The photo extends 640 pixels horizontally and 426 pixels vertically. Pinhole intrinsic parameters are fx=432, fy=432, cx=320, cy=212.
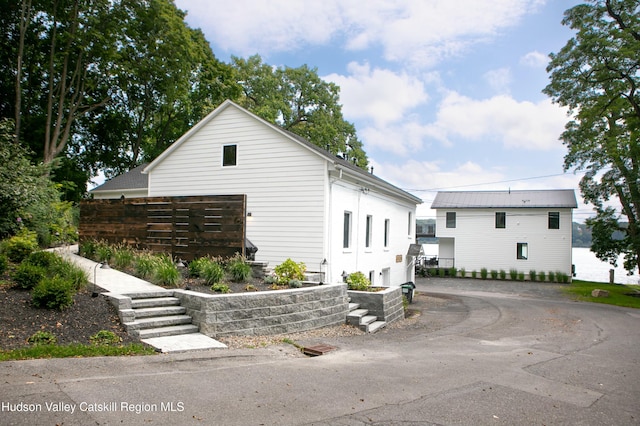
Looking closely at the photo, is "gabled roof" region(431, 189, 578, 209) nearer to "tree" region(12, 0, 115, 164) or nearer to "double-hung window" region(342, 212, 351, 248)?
"double-hung window" region(342, 212, 351, 248)

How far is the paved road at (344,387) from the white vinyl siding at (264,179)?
5.85 meters

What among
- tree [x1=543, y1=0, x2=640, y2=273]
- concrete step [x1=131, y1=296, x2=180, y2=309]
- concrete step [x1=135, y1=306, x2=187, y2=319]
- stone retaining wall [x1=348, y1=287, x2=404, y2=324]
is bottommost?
stone retaining wall [x1=348, y1=287, x2=404, y2=324]

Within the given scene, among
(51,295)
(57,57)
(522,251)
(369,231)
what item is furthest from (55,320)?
(522,251)

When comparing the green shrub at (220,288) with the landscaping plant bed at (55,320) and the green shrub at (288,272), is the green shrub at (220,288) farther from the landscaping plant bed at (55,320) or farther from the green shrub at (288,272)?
the landscaping plant bed at (55,320)

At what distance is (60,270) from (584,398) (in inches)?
364

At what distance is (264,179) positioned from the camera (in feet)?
50.9

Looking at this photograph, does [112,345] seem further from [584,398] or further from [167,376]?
[584,398]

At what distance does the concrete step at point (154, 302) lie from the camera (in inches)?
323

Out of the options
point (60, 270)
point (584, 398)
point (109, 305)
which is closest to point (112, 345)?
point (109, 305)

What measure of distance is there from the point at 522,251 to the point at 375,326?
2913 cm

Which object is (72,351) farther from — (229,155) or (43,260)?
(229,155)

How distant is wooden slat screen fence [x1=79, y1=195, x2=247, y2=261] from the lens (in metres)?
12.2

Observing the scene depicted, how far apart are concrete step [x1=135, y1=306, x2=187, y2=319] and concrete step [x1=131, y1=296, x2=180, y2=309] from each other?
106mm

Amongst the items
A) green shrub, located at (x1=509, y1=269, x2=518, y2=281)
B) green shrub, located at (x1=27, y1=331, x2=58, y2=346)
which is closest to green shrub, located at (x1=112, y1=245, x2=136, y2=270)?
green shrub, located at (x1=27, y1=331, x2=58, y2=346)
